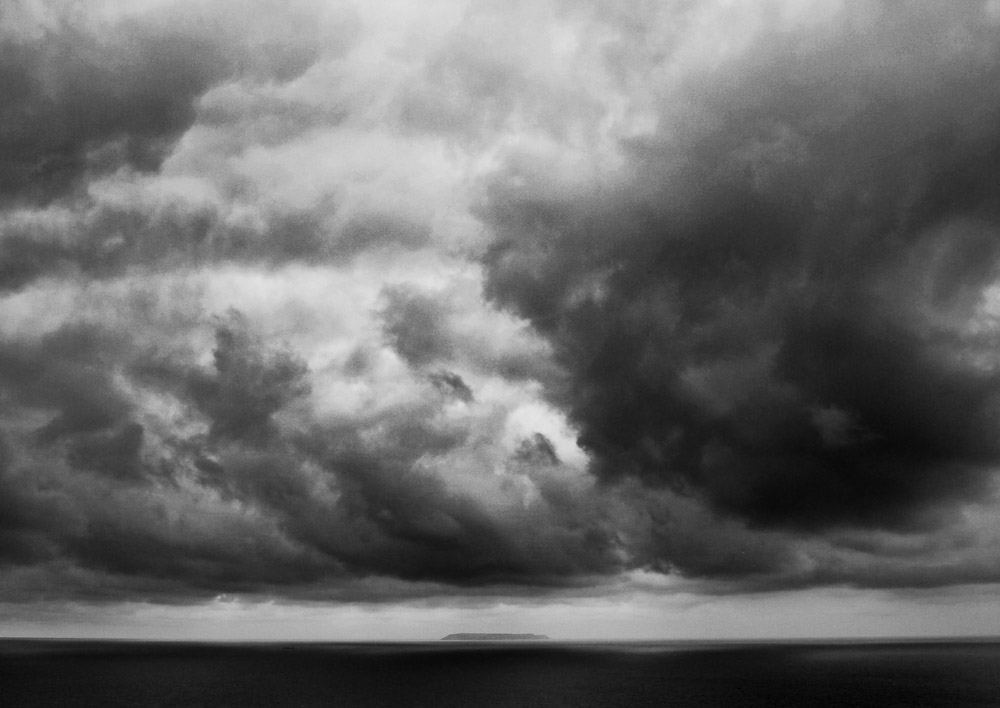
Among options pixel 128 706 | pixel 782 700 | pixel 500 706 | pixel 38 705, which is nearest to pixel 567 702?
pixel 500 706

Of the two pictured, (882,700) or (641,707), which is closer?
(641,707)

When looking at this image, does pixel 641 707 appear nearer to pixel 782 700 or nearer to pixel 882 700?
pixel 782 700

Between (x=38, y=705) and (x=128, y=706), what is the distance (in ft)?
71.1

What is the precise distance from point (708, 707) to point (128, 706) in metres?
128

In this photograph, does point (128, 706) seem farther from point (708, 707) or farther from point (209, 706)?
point (708, 707)

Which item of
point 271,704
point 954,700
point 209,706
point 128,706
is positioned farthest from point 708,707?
point 128,706

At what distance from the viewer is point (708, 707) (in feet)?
590

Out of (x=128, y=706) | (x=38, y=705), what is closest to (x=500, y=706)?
(x=128, y=706)

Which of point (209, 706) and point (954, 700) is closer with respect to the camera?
point (209, 706)

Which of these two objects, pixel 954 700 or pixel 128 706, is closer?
pixel 128 706

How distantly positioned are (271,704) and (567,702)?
68028 millimetres

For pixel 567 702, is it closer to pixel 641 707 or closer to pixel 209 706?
pixel 641 707

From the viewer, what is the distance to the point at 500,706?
184 metres

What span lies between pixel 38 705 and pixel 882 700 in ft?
642
